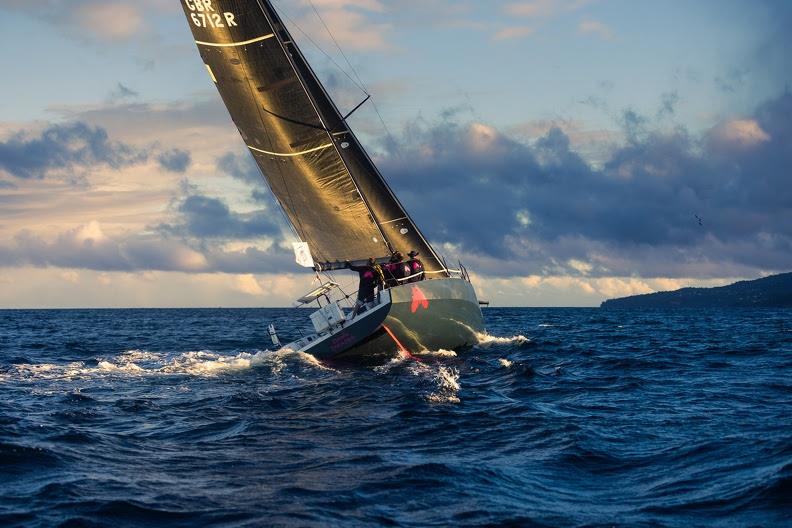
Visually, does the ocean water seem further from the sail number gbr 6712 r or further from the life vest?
the sail number gbr 6712 r

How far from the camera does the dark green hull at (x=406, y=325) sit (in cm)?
1991

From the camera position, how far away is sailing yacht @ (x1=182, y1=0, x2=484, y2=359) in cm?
2136

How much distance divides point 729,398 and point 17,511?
1207cm

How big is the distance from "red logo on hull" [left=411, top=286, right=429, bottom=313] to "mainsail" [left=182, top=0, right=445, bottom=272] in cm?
288

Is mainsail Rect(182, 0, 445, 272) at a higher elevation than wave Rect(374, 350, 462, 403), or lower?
higher

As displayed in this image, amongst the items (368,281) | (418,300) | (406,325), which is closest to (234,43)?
(368,281)

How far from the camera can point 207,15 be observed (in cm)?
2247

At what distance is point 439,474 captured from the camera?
377 inches

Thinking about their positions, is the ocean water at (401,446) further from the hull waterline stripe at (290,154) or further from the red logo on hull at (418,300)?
the hull waterline stripe at (290,154)

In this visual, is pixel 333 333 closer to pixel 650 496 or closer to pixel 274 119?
pixel 274 119

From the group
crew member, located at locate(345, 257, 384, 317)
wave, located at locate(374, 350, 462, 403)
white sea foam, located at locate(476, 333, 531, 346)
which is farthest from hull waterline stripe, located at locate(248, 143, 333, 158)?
white sea foam, located at locate(476, 333, 531, 346)

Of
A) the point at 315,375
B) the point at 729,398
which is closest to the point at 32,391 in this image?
the point at 315,375

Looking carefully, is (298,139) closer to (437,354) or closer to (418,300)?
(418,300)

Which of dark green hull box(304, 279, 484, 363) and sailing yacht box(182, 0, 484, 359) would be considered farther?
sailing yacht box(182, 0, 484, 359)
